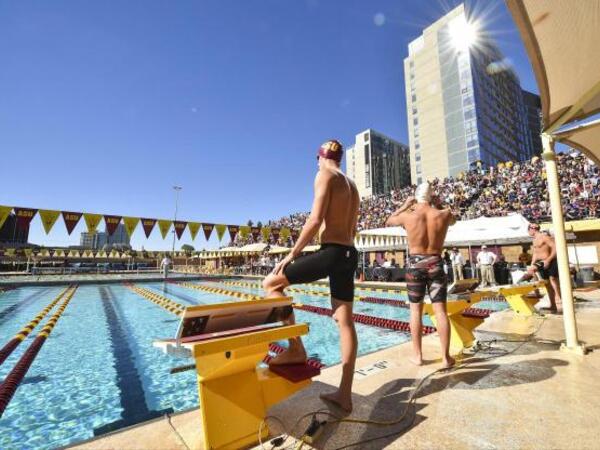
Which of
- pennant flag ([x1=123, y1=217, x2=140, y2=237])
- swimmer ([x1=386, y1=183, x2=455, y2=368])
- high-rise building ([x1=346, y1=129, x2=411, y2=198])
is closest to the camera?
swimmer ([x1=386, y1=183, x2=455, y2=368])

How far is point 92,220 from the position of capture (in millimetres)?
15445

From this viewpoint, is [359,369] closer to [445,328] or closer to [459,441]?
[445,328]

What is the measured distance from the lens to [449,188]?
28.6 m

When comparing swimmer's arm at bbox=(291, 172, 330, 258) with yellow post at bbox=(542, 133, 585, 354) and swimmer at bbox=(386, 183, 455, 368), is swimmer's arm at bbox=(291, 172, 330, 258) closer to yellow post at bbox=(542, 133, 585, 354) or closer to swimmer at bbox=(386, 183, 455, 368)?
swimmer at bbox=(386, 183, 455, 368)

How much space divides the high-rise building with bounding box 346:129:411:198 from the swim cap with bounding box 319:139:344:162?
77591 millimetres

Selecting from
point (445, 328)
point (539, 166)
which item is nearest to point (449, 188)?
point (539, 166)

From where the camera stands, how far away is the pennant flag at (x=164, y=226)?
56.7ft

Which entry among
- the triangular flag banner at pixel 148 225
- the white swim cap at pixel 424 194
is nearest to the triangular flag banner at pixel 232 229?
the triangular flag banner at pixel 148 225

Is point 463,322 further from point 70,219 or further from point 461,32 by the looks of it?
point 461,32

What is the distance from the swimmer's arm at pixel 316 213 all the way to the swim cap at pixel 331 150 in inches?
8.9

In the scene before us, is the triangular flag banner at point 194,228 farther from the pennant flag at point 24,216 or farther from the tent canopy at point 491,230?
the tent canopy at point 491,230

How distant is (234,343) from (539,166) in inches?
1099

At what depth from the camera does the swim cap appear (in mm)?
2176

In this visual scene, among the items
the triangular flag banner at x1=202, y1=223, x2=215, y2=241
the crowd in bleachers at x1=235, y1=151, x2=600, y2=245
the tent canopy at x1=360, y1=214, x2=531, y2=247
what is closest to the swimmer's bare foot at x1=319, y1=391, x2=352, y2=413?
the tent canopy at x1=360, y1=214, x2=531, y2=247
